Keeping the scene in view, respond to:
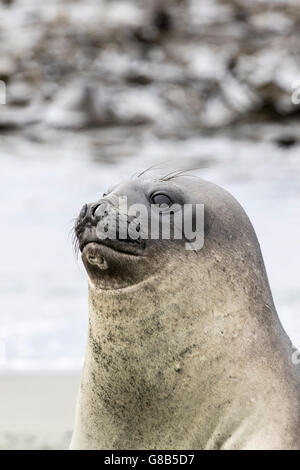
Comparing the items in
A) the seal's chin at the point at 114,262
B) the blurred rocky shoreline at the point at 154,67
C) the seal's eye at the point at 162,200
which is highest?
the blurred rocky shoreline at the point at 154,67

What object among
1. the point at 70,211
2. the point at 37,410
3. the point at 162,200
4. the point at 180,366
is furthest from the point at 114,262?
the point at 70,211

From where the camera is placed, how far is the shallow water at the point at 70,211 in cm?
768

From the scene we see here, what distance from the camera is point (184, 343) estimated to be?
358cm

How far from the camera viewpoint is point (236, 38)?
565 inches

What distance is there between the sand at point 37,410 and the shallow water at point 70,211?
0.26 meters

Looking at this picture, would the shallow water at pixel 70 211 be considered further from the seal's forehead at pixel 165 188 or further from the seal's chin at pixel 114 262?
the seal's chin at pixel 114 262

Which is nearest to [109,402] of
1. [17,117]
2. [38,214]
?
[38,214]

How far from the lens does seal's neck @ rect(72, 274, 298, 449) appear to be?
Answer: 3.53m

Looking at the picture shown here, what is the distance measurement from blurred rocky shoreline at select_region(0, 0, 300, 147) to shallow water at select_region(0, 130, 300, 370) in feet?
1.32

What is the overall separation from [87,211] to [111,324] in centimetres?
39

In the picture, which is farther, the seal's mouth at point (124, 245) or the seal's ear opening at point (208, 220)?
the seal's ear opening at point (208, 220)

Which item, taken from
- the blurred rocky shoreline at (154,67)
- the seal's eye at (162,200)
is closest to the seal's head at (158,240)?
the seal's eye at (162,200)

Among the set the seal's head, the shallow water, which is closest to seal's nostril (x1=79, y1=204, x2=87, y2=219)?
the seal's head
